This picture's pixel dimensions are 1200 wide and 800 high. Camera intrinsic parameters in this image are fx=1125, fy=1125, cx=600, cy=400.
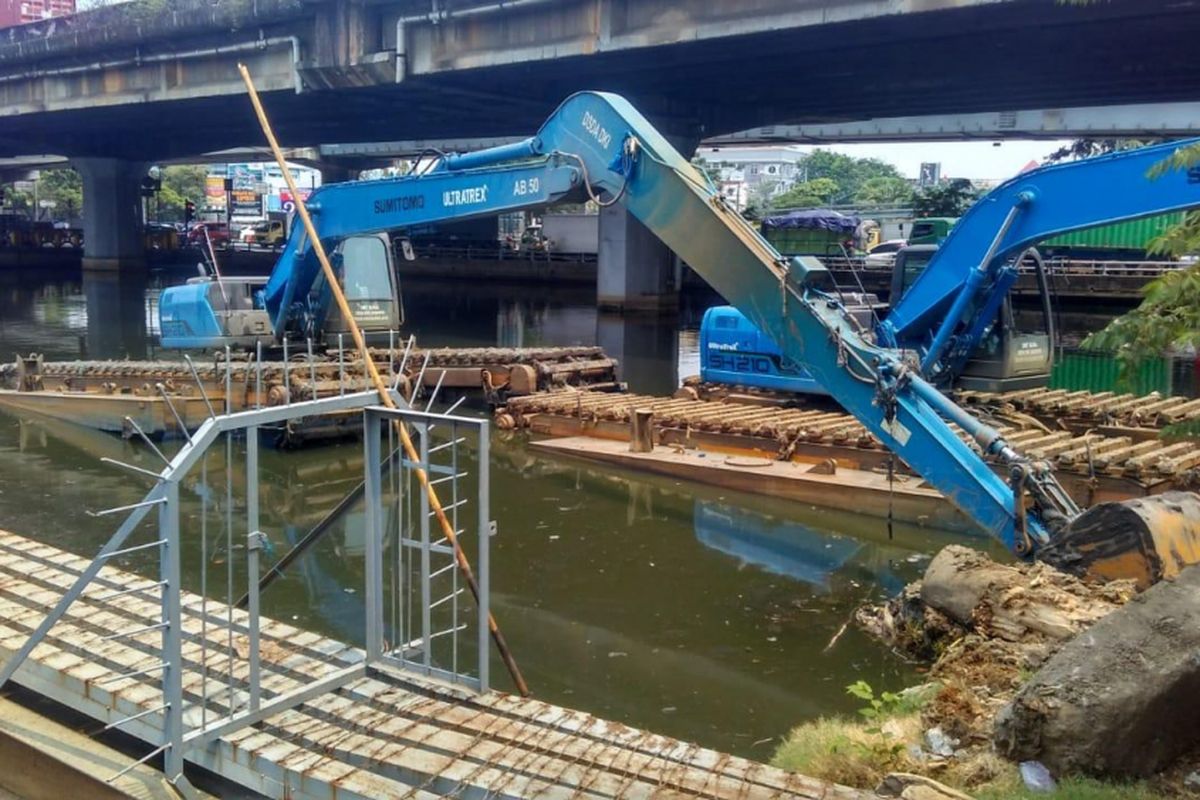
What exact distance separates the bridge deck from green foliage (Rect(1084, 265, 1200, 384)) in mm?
2259

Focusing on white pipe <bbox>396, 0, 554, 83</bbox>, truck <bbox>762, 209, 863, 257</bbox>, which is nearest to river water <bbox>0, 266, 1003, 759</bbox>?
white pipe <bbox>396, 0, 554, 83</bbox>

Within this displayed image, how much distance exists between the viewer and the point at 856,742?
5211 mm

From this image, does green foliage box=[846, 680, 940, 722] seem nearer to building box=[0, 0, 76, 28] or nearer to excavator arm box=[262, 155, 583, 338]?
excavator arm box=[262, 155, 583, 338]

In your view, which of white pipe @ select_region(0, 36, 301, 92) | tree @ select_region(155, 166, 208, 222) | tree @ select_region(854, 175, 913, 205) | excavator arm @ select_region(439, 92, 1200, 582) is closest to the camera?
excavator arm @ select_region(439, 92, 1200, 582)

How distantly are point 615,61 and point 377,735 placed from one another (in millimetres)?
25177

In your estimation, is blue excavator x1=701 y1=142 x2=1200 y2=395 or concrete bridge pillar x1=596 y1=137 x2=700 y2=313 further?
concrete bridge pillar x1=596 y1=137 x2=700 y2=313

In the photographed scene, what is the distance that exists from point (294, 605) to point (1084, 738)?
A: 20.2ft

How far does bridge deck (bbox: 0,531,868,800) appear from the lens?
459cm

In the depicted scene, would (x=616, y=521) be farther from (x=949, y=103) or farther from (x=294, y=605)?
(x=949, y=103)

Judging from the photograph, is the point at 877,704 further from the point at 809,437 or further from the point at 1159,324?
the point at 809,437

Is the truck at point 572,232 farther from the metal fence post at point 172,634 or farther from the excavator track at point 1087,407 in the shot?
the metal fence post at point 172,634

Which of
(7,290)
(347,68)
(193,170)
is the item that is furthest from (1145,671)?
(193,170)

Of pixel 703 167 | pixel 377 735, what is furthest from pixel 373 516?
pixel 703 167

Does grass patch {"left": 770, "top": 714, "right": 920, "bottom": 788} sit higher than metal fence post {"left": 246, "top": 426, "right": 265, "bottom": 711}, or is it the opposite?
metal fence post {"left": 246, "top": 426, "right": 265, "bottom": 711}
